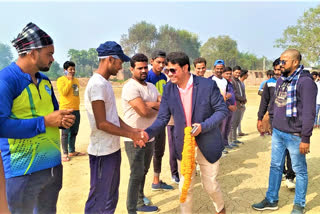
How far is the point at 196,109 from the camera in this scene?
300 cm

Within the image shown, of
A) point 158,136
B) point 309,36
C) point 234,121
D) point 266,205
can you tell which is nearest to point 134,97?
point 158,136

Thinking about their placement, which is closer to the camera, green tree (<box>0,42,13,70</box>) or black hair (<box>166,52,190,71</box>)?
black hair (<box>166,52,190,71</box>)

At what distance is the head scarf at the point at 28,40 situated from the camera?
2.05m

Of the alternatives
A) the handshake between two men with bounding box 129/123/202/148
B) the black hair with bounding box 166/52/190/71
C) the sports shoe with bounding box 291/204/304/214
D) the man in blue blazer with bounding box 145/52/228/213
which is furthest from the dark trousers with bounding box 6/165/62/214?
the sports shoe with bounding box 291/204/304/214

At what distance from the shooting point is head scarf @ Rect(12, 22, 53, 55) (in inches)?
80.9

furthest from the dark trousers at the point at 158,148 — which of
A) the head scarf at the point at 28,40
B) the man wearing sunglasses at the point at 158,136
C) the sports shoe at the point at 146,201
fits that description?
the head scarf at the point at 28,40

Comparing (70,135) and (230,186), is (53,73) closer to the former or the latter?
(70,135)

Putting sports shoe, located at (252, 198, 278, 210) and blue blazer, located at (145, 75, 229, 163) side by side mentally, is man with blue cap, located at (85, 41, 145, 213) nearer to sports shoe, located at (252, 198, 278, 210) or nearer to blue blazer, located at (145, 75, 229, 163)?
blue blazer, located at (145, 75, 229, 163)

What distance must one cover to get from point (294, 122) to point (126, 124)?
228 cm

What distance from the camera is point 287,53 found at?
3.48 m

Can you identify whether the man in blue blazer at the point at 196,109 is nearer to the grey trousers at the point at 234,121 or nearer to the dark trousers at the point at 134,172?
the dark trousers at the point at 134,172

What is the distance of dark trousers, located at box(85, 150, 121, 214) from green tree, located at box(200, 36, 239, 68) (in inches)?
2862

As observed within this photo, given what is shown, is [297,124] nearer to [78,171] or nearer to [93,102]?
[93,102]

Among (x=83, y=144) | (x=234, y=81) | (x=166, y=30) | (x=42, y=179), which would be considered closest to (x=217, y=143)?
(x=42, y=179)
